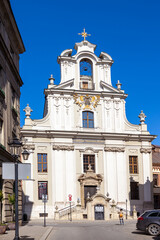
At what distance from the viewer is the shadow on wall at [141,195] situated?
1982 inches

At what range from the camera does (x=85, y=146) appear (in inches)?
1989

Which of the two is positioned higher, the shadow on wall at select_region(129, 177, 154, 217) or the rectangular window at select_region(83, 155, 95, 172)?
the rectangular window at select_region(83, 155, 95, 172)

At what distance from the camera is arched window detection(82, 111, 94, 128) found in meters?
51.6

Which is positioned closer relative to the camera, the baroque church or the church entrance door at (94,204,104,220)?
the church entrance door at (94,204,104,220)

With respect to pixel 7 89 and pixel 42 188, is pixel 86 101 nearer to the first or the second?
pixel 42 188

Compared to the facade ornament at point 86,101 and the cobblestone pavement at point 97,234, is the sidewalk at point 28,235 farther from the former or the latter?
the facade ornament at point 86,101

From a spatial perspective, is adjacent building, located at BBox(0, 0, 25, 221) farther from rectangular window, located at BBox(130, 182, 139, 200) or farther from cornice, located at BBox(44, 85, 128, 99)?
rectangular window, located at BBox(130, 182, 139, 200)

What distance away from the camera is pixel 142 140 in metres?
52.5

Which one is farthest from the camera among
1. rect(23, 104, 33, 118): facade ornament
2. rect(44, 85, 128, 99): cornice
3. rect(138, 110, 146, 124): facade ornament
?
rect(138, 110, 146, 124): facade ornament

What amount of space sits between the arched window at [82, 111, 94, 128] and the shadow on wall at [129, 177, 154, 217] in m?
9.26

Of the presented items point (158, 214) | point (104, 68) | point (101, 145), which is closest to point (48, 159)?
point (101, 145)

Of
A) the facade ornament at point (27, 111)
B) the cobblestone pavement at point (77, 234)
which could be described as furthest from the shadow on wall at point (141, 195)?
the cobblestone pavement at point (77, 234)

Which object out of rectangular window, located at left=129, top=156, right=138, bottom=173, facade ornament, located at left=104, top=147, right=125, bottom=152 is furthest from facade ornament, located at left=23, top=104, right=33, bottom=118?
rectangular window, located at left=129, top=156, right=138, bottom=173

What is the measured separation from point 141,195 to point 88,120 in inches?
492
